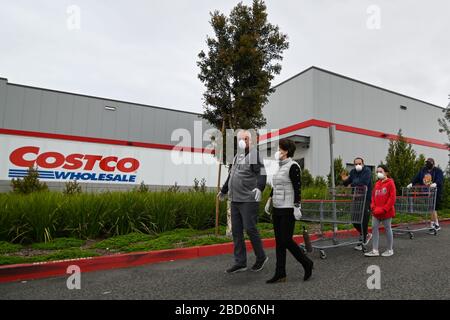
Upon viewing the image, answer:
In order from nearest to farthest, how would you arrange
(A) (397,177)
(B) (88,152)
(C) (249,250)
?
1. (C) (249,250)
2. (A) (397,177)
3. (B) (88,152)

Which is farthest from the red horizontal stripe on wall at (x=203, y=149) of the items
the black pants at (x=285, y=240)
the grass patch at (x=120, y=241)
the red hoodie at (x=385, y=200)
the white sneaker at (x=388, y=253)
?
the black pants at (x=285, y=240)

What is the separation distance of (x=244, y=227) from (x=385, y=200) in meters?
2.77

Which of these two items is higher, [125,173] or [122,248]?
[125,173]

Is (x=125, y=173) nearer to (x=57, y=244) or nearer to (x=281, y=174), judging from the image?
(x=57, y=244)

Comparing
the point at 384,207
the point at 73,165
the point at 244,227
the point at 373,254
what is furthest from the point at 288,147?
the point at 73,165

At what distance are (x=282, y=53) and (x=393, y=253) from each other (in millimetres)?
4836

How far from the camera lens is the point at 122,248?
18.4ft

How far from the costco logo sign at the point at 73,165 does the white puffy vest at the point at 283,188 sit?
13.0 m

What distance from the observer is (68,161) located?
14.8 metres

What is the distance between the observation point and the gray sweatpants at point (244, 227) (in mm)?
4402

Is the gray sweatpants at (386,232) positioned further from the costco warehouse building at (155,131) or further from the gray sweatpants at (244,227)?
the costco warehouse building at (155,131)

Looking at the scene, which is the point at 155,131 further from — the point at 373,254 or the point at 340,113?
the point at 373,254

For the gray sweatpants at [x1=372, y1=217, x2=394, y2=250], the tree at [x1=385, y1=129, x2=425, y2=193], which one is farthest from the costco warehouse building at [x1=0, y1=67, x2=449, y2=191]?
the gray sweatpants at [x1=372, y1=217, x2=394, y2=250]
